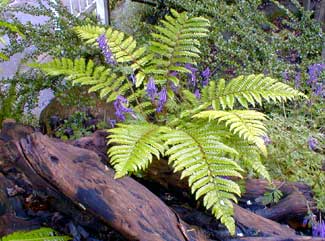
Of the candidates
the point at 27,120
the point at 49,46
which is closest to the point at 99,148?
the point at 27,120

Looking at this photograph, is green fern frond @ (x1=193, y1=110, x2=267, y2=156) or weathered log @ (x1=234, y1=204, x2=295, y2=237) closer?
green fern frond @ (x1=193, y1=110, x2=267, y2=156)

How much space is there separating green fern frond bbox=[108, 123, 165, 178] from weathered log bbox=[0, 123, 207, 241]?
0.28 feet

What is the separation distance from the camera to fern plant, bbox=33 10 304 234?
137cm

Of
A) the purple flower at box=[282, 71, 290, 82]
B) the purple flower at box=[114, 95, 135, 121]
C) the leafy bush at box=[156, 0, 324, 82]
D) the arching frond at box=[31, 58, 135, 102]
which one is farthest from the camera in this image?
the leafy bush at box=[156, 0, 324, 82]

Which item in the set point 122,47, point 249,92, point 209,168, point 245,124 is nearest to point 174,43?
point 122,47

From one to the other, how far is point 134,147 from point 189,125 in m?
0.31

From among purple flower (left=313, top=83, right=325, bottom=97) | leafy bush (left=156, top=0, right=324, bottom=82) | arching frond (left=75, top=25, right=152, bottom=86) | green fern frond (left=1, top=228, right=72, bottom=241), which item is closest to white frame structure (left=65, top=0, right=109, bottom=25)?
leafy bush (left=156, top=0, right=324, bottom=82)

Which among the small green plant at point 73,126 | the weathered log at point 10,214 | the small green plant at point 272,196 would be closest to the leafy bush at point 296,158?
the small green plant at point 272,196

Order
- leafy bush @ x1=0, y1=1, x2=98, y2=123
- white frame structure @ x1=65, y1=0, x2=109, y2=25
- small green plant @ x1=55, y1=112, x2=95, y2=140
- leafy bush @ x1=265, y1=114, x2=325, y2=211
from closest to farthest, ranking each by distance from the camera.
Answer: leafy bush @ x1=265, y1=114, x2=325, y2=211, small green plant @ x1=55, y1=112, x2=95, y2=140, leafy bush @ x1=0, y1=1, x2=98, y2=123, white frame structure @ x1=65, y1=0, x2=109, y2=25

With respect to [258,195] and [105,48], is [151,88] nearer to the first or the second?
[105,48]

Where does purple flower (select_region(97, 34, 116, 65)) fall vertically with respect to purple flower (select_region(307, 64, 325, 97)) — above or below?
above

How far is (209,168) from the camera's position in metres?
1.39

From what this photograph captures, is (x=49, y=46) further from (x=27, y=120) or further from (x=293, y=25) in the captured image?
(x=293, y=25)

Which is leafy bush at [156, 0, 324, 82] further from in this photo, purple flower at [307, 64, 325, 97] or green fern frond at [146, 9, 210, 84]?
green fern frond at [146, 9, 210, 84]
